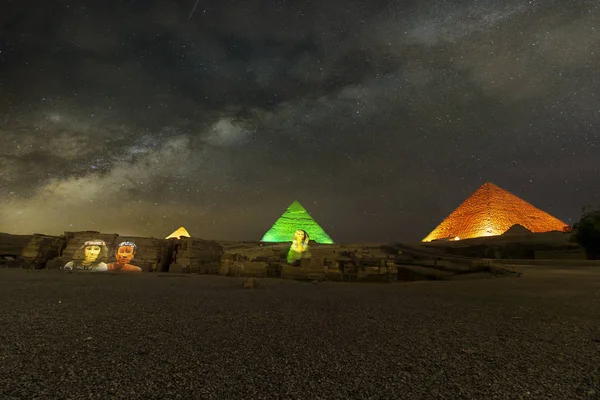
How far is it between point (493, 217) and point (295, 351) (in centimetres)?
6565

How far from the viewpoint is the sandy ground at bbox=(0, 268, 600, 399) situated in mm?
1917

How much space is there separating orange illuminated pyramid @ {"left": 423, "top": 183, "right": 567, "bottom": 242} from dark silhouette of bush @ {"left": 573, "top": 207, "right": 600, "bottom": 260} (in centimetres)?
3591

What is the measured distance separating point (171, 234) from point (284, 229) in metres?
24.4

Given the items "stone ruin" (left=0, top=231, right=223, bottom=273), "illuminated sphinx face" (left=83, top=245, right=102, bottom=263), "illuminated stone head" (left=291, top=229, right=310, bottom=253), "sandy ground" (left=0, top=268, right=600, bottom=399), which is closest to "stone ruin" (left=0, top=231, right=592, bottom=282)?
"stone ruin" (left=0, top=231, right=223, bottom=273)

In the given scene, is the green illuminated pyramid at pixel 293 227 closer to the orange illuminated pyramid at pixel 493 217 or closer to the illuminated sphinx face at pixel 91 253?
the orange illuminated pyramid at pixel 493 217

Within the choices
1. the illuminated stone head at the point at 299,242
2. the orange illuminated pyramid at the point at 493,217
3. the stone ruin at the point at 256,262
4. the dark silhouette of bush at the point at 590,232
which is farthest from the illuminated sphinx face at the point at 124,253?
the orange illuminated pyramid at the point at 493,217

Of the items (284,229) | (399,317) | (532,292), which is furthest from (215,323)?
(284,229)

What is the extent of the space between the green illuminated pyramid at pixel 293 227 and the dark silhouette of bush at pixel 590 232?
34.1 meters

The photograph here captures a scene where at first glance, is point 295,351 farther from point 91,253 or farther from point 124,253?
point 91,253

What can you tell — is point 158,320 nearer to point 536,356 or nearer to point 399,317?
point 399,317

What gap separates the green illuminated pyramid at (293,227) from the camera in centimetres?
5309

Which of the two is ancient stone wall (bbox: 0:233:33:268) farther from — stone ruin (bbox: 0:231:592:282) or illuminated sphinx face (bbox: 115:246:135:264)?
illuminated sphinx face (bbox: 115:246:135:264)

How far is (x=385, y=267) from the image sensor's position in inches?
493

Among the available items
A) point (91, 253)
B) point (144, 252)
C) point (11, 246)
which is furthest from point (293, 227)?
point (91, 253)
